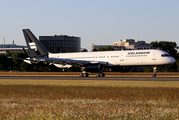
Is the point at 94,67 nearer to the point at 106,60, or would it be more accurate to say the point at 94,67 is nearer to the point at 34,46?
the point at 106,60

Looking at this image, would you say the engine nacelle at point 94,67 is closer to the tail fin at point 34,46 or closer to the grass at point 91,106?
the tail fin at point 34,46

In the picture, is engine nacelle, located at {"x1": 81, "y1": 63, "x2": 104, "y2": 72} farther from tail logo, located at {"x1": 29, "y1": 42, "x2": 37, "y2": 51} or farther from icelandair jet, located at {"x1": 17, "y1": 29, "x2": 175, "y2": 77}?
tail logo, located at {"x1": 29, "y1": 42, "x2": 37, "y2": 51}

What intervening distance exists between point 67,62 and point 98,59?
6091 mm

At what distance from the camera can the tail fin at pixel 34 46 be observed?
6550 centimetres

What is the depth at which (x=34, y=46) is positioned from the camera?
216 ft

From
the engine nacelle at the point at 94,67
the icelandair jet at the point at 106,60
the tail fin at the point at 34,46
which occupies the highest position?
the tail fin at the point at 34,46

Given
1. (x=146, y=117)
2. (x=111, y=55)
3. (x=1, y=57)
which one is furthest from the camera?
(x=1, y=57)

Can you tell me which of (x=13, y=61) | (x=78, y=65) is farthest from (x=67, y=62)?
(x=13, y=61)

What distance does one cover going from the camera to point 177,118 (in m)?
10.4

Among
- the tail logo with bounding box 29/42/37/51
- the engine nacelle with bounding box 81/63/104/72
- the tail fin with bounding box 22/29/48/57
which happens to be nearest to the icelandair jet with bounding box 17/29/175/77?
the engine nacelle with bounding box 81/63/104/72

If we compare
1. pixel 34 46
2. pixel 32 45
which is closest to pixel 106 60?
pixel 34 46

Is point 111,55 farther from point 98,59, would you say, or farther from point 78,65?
point 78,65

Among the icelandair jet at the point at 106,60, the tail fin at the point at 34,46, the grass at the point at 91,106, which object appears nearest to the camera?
the grass at the point at 91,106

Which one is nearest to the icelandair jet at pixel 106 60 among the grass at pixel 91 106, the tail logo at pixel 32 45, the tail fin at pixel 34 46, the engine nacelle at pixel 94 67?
the engine nacelle at pixel 94 67
